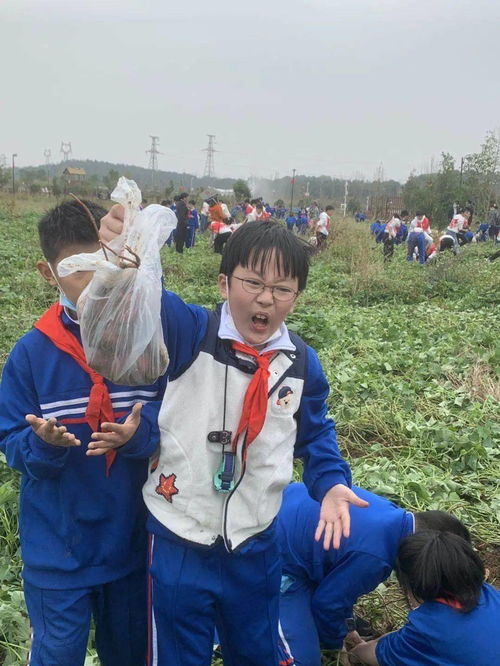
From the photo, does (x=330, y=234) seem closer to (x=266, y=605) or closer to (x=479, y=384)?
(x=479, y=384)

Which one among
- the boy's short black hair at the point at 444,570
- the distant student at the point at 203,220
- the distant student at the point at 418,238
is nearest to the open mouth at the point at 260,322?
the boy's short black hair at the point at 444,570

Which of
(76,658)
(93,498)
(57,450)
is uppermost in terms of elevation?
(57,450)

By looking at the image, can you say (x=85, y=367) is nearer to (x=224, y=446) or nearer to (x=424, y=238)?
(x=224, y=446)

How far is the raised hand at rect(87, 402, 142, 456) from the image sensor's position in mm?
1372

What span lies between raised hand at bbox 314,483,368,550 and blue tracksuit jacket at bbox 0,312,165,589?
1.78ft

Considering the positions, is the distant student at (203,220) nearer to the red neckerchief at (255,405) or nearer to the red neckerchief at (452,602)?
the red neckerchief at (452,602)

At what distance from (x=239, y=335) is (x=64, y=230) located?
60cm

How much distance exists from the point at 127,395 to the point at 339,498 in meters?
0.68

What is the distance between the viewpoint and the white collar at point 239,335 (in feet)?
5.16

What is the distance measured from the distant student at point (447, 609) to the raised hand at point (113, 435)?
1.21 meters

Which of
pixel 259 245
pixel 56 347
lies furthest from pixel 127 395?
pixel 259 245

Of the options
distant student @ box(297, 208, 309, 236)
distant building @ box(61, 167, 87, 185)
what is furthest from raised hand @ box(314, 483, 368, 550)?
distant student @ box(297, 208, 309, 236)

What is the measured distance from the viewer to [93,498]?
5.18 feet

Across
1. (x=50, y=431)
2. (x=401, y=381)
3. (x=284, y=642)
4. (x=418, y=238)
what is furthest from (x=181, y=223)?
(x=50, y=431)
